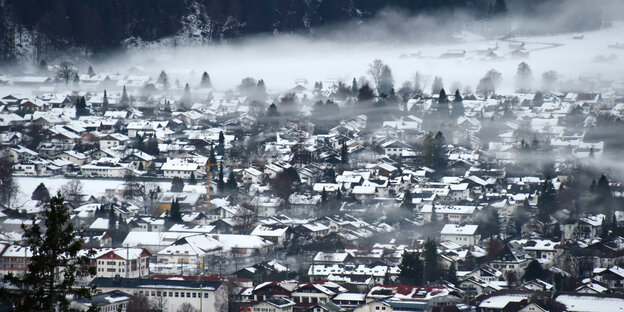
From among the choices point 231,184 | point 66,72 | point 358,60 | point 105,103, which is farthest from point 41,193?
point 358,60

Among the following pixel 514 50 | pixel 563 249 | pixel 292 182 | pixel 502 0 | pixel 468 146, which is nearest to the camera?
pixel 563 249

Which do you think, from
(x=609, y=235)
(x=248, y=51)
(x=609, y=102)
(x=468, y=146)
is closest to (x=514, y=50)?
(x=248, y=51)

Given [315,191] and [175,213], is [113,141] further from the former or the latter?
[175,213]

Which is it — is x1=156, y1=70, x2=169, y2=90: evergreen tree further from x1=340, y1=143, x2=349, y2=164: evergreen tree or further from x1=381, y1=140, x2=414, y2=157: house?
x1=340, y1=143, x2=349, y2=164: evergreen tree

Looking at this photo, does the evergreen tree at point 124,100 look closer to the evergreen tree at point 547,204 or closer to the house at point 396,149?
the house at point 396,149

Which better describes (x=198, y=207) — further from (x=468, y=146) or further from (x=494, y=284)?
(x=468, y=146)

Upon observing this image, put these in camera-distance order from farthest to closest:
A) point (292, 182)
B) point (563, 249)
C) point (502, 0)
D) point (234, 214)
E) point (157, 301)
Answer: point (502, 0), point (292, 182), point (234, 214), point (563, 249), point (157, 301)
